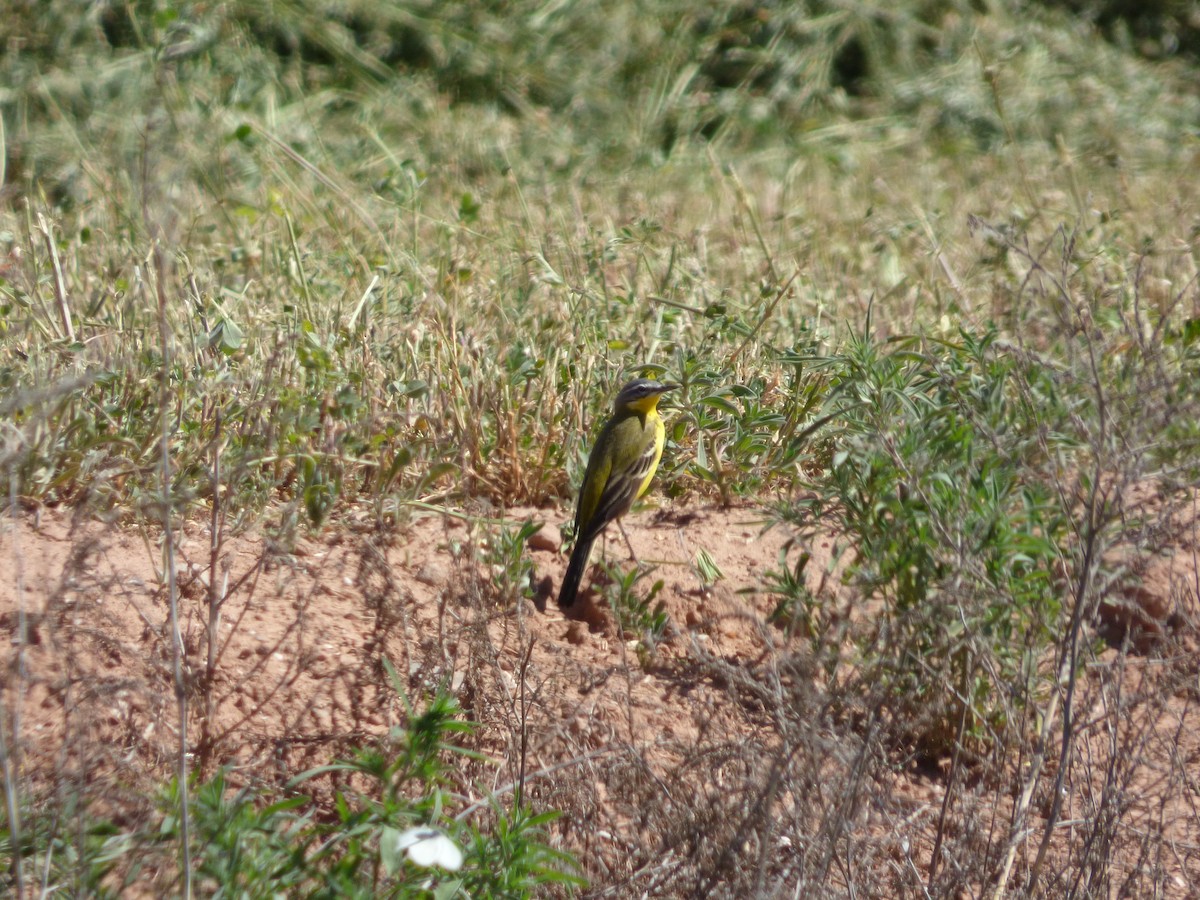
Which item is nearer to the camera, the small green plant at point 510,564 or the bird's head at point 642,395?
the small green plant at point 510,564

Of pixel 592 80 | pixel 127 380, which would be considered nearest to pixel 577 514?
pixel 127 380

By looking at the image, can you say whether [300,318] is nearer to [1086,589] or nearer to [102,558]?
[102,558]

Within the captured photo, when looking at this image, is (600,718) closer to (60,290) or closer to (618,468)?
(618,468)

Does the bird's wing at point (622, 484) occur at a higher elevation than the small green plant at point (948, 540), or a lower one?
lower

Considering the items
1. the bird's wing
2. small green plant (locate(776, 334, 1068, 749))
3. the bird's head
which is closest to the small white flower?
small green plant (locate(776, 334, 1068, 749))

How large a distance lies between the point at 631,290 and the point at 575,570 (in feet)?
7.14

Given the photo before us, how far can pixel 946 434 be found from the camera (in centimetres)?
415

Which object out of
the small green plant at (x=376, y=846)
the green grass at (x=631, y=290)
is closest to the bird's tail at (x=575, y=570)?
the green grass at (x=631, y=290)

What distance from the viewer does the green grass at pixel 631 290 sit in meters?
3.76

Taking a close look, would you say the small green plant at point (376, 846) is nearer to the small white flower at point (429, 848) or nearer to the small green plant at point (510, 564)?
the small white flower at point (429, 848)

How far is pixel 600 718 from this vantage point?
14.0ft

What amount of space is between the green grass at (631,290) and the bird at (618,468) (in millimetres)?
183

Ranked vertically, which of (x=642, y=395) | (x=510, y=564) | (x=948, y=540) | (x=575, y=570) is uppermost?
(x=948, y=540)

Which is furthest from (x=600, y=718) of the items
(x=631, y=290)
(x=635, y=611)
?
(x=631, y=290)
